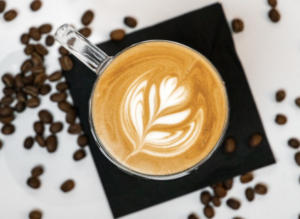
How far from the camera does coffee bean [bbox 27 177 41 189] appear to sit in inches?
40.7

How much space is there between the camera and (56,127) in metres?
1.03

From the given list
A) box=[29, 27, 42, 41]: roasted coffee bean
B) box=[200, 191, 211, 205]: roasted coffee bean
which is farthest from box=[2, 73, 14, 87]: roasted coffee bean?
box=[200, 191, 211, 205]: roasted coffee bean

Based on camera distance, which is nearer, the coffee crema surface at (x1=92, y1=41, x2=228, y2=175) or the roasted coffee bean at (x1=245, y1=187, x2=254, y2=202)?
the coffee crema surface at (x1=92, y1=41, x2=228, y2=175)

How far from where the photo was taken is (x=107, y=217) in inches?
40.9

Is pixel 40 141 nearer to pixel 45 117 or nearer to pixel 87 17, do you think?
pixel 45 117

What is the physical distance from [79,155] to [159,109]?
325 mm

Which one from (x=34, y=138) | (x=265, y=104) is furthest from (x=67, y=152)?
(x=265, y=104)

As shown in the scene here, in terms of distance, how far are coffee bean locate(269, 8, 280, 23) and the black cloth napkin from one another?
0.45ft

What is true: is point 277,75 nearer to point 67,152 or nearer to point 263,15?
point 263,15

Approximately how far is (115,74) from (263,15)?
0.51m

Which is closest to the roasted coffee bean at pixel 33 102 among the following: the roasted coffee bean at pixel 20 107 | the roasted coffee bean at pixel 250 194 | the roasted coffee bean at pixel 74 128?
the roasted coffee bean at pixel 20 107

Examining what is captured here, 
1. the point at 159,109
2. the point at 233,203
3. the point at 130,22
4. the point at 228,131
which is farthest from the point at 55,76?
the point at 233,203

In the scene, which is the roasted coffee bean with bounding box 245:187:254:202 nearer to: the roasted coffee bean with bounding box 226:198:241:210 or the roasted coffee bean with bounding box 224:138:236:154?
the roasted coffee bean with bounding box 226:198:241:210

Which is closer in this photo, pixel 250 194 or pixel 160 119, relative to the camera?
pixel 160 119
